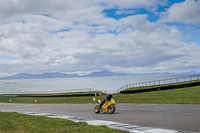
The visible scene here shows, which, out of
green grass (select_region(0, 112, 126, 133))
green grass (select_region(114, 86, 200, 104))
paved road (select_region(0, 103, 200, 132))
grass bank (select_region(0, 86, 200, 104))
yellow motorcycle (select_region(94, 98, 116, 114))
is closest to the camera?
green grass (select_region(0, 112, 126, 133))

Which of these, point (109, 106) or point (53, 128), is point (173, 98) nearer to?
point (109, 106)

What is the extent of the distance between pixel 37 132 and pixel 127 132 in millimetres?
3783

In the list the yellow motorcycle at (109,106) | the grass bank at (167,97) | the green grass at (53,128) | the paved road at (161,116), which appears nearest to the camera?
the green grass at (53,128)

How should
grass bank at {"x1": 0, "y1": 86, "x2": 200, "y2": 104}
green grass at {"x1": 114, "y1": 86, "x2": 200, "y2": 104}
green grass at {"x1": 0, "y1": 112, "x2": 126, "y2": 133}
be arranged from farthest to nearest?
grass bank at {"x1": 0, "y1": 86, "x2": 200, "y2": 104}, green grass at {"x1": 114, "y1": 86, "x2": 200, "y2": 104}, green grass at {"x1": 0, "y1": 112, "x2": 126, "y2": 133}

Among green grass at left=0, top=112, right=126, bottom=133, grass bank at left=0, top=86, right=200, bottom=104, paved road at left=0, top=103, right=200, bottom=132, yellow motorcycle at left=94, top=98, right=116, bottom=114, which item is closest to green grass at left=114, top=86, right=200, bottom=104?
grass bank at left=0, top=86, right=200, bottom=104

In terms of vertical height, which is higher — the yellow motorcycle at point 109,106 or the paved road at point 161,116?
the yellow motorcycle at point 109,106

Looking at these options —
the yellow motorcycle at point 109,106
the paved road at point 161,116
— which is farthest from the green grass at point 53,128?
the yellow motorcycle at point 109,106

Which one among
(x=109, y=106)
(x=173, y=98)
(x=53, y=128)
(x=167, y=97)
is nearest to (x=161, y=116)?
(x=109, y=106)

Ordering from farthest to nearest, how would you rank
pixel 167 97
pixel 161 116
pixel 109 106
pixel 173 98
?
pixel 167 97 → pixel 173 98 → pixel 109 106 → pixel 161 116

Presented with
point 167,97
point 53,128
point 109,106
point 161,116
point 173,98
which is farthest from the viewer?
point 167,97

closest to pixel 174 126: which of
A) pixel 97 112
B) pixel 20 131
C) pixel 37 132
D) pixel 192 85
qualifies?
pixel 37 132

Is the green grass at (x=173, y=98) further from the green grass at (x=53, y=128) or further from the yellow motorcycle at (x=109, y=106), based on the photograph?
the green grass at (x=53, y=128)

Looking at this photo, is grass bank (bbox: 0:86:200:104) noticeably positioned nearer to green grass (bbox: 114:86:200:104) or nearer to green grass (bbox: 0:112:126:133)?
green grass (bbox: 114:86:200:104)

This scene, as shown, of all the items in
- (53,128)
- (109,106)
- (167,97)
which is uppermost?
(167,97)
